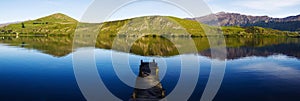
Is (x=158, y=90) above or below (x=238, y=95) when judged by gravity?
above

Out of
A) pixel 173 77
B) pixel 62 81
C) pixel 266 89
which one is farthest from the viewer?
pixel 173 77

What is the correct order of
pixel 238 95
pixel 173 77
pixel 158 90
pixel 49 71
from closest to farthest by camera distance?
pixel 158 90 < pixel 238 95 < pixel 173 77 < pixel 49 71

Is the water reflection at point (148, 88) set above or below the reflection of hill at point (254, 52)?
above

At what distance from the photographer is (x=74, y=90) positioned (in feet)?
167

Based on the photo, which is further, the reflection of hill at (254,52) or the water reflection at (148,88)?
the reflection of hill at (254,52)

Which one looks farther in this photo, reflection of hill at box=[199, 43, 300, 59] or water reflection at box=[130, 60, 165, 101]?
reflection of hill at box=[199, 43, 300, 59]

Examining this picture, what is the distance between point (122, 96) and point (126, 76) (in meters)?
19.4

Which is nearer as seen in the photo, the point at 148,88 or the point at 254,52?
the point at 148,88

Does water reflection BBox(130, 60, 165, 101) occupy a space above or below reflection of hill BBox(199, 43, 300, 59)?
above

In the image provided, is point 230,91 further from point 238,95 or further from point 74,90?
point 74,90

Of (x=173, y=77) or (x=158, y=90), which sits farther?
(x=173, y=77)

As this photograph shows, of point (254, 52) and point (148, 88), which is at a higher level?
point (148, 88)

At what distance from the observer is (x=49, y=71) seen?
72.9 meters

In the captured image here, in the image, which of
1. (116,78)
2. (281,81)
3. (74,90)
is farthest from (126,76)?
(281,81)
